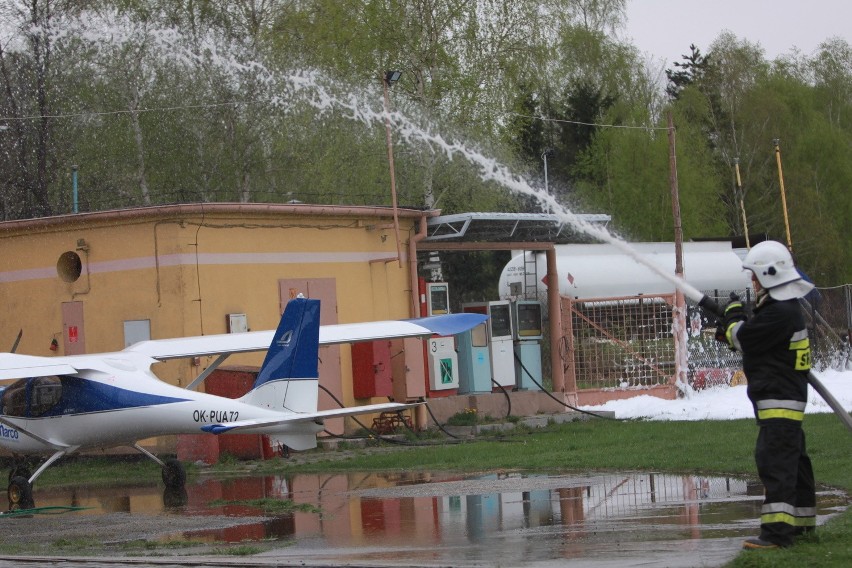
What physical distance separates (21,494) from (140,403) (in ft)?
5.88

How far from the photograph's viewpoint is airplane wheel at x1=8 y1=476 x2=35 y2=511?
613 inches

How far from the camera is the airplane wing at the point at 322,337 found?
57.2 feet

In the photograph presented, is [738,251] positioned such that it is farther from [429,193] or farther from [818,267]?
[818,267]

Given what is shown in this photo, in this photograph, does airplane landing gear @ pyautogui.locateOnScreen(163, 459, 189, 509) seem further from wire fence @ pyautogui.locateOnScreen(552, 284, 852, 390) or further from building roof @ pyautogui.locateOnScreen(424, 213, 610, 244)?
wire fence @ pyautogui.locateOnScreen(552, 284, 852, 390)

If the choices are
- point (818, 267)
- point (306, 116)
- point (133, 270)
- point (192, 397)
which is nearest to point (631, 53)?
point (818, 267)

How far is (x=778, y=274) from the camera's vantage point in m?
9.03

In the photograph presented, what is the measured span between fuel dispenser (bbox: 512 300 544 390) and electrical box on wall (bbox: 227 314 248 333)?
710 cm

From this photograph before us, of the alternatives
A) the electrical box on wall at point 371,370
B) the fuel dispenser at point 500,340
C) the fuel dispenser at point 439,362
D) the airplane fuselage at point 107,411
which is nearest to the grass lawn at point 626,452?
the electrical box on wall at point 371,370

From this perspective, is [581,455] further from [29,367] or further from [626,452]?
[29,367]

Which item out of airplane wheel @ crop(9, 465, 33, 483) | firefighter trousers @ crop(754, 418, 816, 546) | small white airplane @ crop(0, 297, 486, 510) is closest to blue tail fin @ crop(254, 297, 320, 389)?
small white airplane @ crop(0, 297, 486, 510)

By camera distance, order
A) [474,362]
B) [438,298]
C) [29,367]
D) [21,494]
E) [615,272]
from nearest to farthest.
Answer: [29,367], [21,494], [474,362], [438,298], [615,272]

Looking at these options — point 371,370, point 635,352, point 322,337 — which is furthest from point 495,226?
point 322,337

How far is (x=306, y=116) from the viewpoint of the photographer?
40.9 m

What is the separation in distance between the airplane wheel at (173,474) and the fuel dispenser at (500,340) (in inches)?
395
